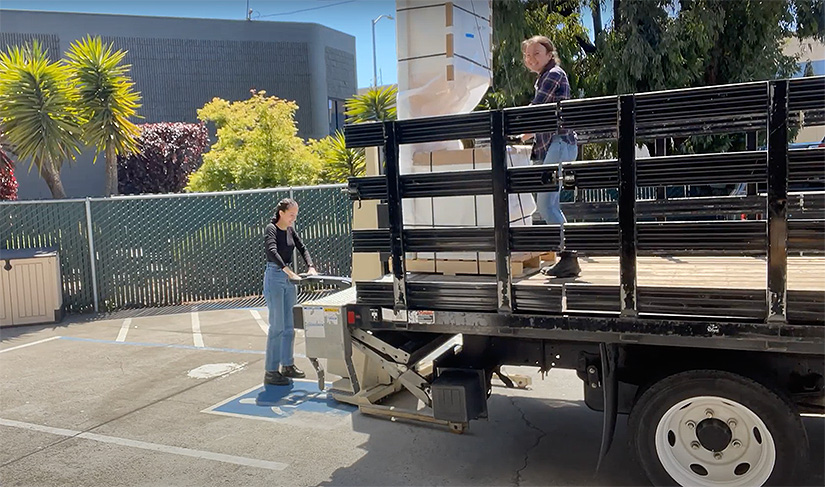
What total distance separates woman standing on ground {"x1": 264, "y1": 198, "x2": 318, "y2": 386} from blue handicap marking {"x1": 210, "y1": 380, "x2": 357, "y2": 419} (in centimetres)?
19

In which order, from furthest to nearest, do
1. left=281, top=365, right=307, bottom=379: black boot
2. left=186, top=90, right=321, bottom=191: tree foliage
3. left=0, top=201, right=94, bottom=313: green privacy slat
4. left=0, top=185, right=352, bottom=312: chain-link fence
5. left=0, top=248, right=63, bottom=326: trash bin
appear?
1. left=186, top=90, right=321, bottom=191: tree foliage
2. left=0, top=185, right=352, bottom=312: chain-link fence
3. left=0, top=201, right=94, bottom=313: green privacy slat
4. left=0, top=248, right=63, bottom=326: trash bin
5. left=281, top=365, right=307, bottom=379: black boot

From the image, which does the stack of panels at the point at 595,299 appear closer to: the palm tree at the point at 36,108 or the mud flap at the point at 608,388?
the mud flap at the point at 608,388

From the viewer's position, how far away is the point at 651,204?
3879 millimetres

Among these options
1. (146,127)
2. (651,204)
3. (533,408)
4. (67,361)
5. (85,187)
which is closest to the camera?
(651,204)

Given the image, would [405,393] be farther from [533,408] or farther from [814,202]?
[814,202]

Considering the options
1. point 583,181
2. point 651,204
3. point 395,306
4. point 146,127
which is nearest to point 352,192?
point 395,306

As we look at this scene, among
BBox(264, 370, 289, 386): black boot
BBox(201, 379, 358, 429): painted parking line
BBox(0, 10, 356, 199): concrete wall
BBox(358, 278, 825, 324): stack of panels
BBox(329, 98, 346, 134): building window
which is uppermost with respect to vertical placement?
BBox(0, 10, 356, 199): concrete wall

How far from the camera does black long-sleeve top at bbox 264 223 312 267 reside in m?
6.93

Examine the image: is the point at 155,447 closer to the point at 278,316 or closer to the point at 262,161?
the point at 278,316

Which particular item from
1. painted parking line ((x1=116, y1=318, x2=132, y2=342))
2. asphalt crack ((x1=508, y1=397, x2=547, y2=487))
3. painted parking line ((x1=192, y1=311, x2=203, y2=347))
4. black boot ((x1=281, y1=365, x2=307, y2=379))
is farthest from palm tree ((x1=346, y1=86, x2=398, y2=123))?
asphalt crack ((x1=508, y1=397, x2=547, y2=487))

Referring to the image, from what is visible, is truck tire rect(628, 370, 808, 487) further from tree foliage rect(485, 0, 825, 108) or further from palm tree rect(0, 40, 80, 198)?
palm tree rect(0, 40, 80, 198)

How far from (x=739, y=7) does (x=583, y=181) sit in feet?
30.7

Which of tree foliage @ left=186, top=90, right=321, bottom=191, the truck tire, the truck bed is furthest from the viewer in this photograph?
tree foliage @ left=186, top=90, right=321, bottom=191

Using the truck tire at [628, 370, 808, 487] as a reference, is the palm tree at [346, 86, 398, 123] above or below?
above
